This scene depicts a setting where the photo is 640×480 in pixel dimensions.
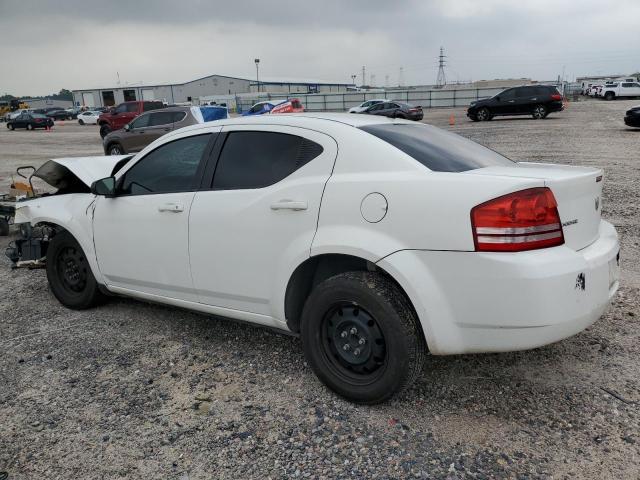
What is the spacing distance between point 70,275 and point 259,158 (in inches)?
93.8

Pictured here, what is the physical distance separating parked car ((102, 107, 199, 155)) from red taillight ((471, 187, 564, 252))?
49.3 feet

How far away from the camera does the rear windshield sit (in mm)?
2896

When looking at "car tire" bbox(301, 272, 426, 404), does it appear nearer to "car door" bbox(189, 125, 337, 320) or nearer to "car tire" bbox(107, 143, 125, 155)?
"car door" bbox(189, 125, 337, 320)

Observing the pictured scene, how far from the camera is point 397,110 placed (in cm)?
2966

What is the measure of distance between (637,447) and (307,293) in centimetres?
188

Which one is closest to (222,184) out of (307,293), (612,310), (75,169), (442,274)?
(307,293)

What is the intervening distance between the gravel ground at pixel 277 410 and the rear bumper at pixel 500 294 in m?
0.50

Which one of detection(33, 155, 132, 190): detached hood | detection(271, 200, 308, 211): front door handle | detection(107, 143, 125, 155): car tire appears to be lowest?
detection(107, 143, 125, 155): car tire

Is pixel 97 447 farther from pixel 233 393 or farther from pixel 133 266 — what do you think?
pixel 133 266

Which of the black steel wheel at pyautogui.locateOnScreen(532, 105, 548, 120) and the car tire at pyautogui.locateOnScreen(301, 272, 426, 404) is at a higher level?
the black steel wheel at pyautogui.locateOnScreen(532, 105, 548, 120)

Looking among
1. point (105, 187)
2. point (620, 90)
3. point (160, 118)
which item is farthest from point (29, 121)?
point (620, 90)

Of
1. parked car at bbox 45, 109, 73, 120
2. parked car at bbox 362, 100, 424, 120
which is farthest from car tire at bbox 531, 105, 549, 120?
parked car at bbox 45, 109, 73, 120

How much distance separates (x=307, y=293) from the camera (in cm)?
321

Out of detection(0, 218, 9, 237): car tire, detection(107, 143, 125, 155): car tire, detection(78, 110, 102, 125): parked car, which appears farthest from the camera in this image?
detection(78, 110, 102, 125): parked car
